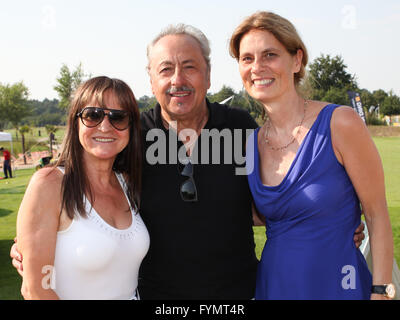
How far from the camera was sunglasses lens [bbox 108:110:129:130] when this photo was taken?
7.63ft

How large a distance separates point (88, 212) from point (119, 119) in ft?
2.05

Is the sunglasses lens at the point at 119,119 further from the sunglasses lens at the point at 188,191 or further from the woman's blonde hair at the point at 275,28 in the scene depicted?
the woman's blonde hair at the point at 275,28

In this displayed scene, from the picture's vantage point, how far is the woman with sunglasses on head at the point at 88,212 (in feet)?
6.57

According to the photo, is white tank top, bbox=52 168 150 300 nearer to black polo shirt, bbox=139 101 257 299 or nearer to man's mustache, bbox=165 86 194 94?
black polo shirt, bbox=139 101 257 299

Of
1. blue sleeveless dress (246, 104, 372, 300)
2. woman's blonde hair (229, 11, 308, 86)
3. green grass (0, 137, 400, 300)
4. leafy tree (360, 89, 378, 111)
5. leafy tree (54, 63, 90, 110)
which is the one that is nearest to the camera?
blue sleeveless dress (246, 104, 372, 300)

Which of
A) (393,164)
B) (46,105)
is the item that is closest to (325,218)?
(393,164)

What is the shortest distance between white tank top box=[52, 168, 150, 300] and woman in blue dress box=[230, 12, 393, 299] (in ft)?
3.06

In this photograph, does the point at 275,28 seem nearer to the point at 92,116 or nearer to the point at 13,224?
the point at 92,116

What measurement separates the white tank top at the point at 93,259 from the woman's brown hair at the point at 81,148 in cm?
8

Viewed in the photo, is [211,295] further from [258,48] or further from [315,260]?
[258,48]

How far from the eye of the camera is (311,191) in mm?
2258

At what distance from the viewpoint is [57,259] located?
205 cm

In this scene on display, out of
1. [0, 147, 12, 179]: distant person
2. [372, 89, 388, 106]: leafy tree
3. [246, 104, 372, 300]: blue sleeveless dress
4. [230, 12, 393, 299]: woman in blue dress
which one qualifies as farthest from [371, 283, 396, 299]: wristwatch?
[372, 89, 388, 106]: leafy tree

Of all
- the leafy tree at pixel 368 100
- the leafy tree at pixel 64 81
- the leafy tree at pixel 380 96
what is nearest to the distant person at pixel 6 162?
the leafy tree at pixel 64 81
